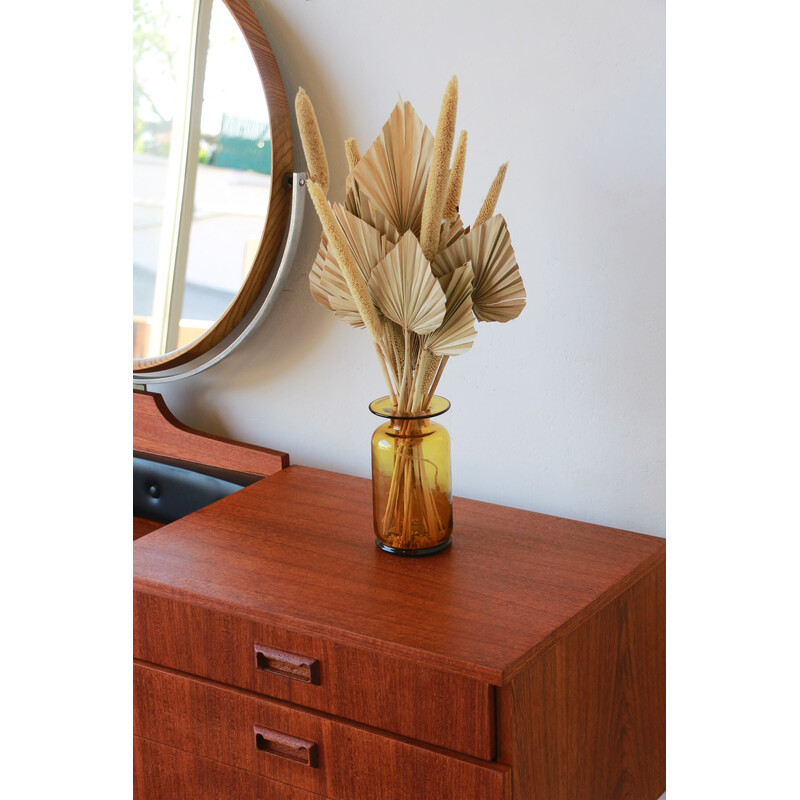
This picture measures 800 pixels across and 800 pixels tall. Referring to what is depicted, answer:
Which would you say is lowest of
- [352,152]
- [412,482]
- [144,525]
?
[144,525]

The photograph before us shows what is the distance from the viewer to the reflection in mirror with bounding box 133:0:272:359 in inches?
53.9

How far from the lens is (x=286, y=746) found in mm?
1011

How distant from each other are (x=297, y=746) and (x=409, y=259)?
21.8 inches

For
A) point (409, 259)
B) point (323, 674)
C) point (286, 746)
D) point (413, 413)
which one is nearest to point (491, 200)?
point (409, 259)

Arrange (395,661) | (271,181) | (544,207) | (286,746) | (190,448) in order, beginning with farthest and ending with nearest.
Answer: (190,448)
(271,181)
(544,207)
(286,746)
(395,661)

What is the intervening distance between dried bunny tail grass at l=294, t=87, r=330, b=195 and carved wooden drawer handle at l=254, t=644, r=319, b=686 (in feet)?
1.65

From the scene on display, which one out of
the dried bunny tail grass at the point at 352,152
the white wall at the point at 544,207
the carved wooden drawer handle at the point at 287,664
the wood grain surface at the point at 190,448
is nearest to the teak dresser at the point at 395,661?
the carved wooden drawer handle at the point at 287,664

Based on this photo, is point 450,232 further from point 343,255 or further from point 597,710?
point 597,710

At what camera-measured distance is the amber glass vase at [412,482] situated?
1.06 m

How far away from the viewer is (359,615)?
3.09 ft

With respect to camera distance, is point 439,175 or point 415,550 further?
point 415,550
